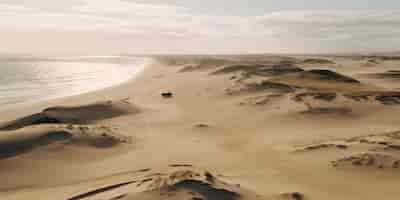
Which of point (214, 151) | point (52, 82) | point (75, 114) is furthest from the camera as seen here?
point (52, 82)

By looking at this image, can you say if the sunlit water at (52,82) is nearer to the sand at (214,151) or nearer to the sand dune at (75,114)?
the sand dune at (75,114)

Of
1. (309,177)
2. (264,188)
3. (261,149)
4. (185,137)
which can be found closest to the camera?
(264,188)

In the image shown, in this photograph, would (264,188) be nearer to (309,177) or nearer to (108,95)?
(309,177)

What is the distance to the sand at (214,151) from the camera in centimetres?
1233

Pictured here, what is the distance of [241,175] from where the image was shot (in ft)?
46.3

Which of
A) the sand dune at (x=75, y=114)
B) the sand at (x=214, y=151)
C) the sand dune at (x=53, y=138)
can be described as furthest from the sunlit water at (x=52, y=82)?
the sand dune at (x=53, y=138)

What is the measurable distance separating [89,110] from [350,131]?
15.2 meters

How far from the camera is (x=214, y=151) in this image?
17656mm

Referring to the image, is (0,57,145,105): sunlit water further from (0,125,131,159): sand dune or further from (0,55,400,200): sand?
(0,125,131,159): sand dune

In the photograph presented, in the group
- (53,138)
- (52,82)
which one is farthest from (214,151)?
(52,82)

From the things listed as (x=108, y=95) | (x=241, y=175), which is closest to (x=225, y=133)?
(x=241, y=175)

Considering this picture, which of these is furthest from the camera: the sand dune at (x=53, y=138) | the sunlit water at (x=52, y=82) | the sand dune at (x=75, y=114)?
the sunlit water at (x=52, y=82)

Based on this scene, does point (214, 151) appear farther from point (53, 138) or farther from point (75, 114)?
point (75, 114)

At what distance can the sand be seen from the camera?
12.3 meters
